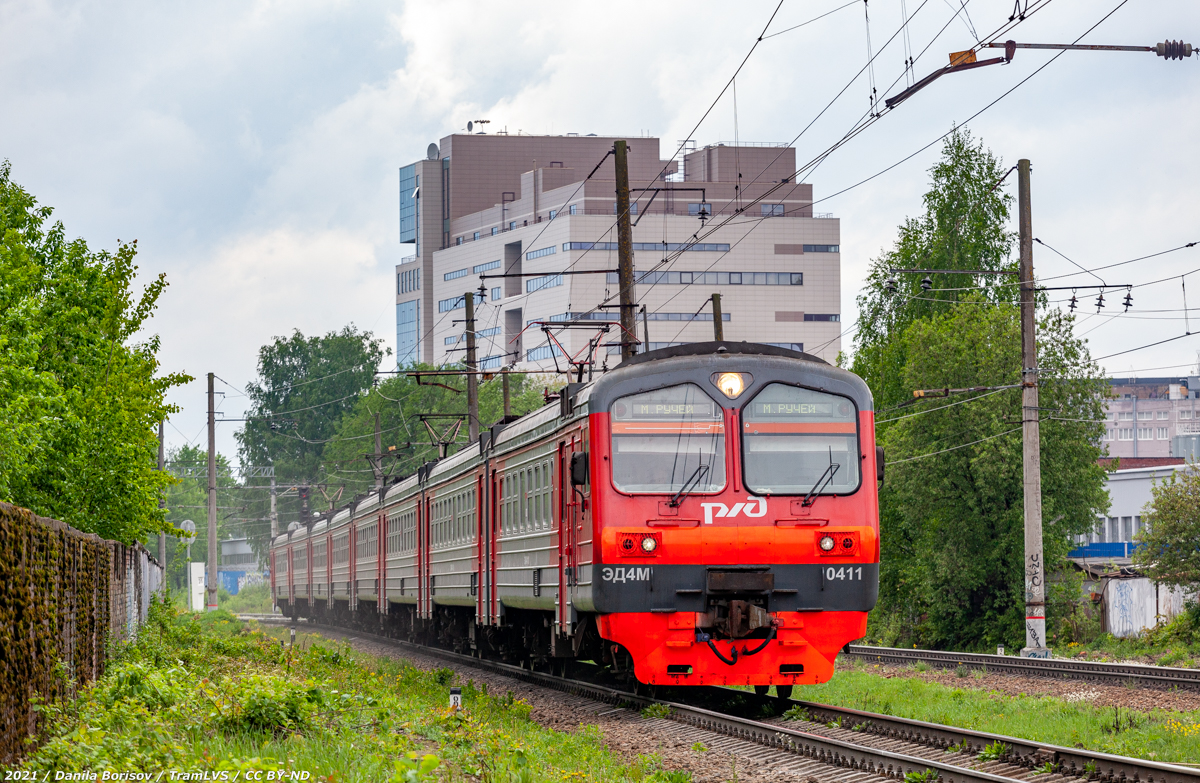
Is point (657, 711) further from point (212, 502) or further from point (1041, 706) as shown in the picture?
point (212, 502)

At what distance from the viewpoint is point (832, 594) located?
13.5 metres

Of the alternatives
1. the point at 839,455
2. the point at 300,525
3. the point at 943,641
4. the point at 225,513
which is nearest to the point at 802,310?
the point at 225,513

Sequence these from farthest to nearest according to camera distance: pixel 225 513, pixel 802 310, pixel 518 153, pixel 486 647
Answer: pixel 518 153 → pixel 802 310 → pixel 225 513 → pixel 486 647

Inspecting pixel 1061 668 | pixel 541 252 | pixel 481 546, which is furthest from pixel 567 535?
pixel 541 252

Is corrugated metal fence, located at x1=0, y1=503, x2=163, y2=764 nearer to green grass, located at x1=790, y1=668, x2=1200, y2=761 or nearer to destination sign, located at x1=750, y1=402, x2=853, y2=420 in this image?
destination sign, located at x1=750, y1=402, x2=853, y2=420

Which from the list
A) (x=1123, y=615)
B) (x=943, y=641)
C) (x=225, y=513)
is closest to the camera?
(x=1123, y=615)

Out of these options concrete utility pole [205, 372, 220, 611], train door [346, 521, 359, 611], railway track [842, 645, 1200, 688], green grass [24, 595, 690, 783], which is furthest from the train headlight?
concrete utility pole [205, 372, 220, 611]

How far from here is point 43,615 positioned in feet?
29.7

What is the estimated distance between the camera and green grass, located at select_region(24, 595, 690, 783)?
8203mm

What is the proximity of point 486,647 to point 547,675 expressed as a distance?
384cm

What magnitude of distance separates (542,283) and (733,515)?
103404 millimetres

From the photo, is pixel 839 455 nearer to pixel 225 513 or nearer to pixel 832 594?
pixel 832 594

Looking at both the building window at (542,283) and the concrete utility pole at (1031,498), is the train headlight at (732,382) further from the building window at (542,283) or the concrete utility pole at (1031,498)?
the building window at (542,283)

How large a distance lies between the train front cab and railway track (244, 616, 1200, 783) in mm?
702
